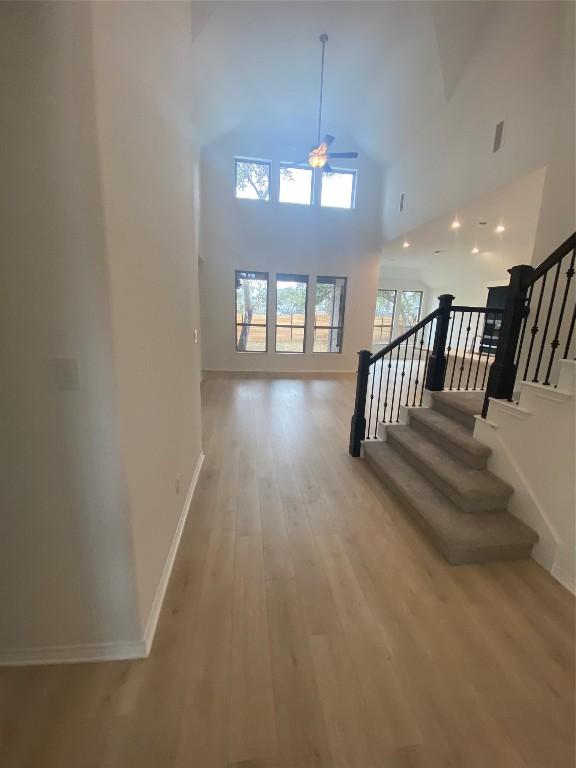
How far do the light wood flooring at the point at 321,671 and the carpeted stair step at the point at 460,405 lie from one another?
1197mm

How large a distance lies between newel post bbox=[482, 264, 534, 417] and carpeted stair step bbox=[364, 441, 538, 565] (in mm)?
776

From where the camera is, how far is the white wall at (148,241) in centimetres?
111

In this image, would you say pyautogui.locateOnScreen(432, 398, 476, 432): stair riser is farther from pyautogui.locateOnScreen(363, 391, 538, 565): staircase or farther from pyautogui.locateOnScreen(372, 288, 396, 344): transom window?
pyautogui.locateOnScreen(372, 288, 396, 344): transom window

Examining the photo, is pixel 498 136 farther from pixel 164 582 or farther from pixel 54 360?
pixel 164 582

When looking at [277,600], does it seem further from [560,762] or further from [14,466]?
[14,466]

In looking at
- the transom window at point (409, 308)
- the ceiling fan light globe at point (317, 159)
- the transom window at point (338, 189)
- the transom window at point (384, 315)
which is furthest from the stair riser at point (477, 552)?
the transom window at point (409, 308)

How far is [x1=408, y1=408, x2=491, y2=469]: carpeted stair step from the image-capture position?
2.44 metres

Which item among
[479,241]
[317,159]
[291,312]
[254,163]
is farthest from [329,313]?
[317,159]

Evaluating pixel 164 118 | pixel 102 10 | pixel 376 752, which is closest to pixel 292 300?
pixel 164 118

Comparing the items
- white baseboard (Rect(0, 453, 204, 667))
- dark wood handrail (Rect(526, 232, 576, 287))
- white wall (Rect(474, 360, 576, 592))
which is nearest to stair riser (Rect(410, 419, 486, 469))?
white wall (Rect(474, 360, 576, 592))

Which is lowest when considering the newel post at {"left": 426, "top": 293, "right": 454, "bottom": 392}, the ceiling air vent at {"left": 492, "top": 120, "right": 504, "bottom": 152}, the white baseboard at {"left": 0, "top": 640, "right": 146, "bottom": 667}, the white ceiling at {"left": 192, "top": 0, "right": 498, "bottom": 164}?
the white baseboard at {"left": 0, "top": 640, "right": 146, "bottom": 667}

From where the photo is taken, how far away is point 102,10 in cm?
100

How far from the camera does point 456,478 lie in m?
2.35

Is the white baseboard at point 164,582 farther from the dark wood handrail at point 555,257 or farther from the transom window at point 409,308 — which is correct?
the transom window at point 409,308
